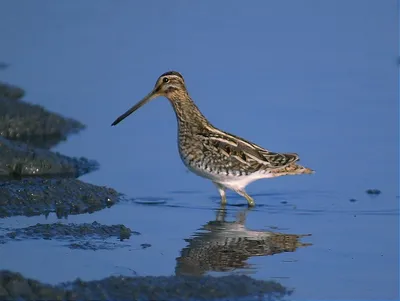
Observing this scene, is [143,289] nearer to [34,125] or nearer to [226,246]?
[226,246]

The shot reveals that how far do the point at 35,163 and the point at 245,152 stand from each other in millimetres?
1978

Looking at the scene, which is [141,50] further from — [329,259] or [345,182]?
[329,259]

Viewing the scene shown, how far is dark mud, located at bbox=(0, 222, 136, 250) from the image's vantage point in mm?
8683

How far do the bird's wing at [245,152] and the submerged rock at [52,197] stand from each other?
3.11 ft

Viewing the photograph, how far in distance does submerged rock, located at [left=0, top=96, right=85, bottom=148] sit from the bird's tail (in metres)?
2.93

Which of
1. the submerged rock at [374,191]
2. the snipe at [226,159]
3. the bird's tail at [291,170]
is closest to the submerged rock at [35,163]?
the snipe at [226,159]

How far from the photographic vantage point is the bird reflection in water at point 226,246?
27.2ft

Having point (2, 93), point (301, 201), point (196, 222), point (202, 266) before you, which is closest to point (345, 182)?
point (301, 201)

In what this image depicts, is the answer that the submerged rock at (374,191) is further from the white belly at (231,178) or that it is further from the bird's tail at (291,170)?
the white belly at (231,178)

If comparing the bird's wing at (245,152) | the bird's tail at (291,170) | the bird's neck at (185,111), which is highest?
the bird's neck at (185,111)

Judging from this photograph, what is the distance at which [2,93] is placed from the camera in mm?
13602

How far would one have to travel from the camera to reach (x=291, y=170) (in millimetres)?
10586

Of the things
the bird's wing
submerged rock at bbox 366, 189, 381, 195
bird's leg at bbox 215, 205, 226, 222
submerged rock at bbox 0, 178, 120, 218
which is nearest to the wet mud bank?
submerged rock at bbox 0, 178, 120, 218

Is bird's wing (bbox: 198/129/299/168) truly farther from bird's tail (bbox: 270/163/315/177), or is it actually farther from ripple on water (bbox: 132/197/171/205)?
ripple on water (bbox: 132/197/171/205)
